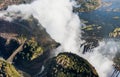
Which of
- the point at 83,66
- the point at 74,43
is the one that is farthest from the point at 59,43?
the point at 83,66

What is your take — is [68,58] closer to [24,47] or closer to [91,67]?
[91,67]

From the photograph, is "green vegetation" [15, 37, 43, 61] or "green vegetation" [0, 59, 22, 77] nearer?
"green vegetation" [0, 59, 22, 77]

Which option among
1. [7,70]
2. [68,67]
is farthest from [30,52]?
[68,67]

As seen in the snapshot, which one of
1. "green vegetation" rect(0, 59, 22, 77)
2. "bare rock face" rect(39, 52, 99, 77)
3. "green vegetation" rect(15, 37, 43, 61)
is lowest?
"green vegetation" rect(15, 37, 43, 61)

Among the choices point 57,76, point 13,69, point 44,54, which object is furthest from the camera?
point 44,54

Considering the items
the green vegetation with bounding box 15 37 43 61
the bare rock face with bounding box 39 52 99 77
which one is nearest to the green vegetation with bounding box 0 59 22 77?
the bare rock face with bounding box 39 52 99 77

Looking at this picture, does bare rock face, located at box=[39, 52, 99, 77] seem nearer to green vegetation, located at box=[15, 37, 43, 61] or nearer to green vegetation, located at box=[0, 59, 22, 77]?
green vegetation, located at box=[0, 59, 22, 77]
